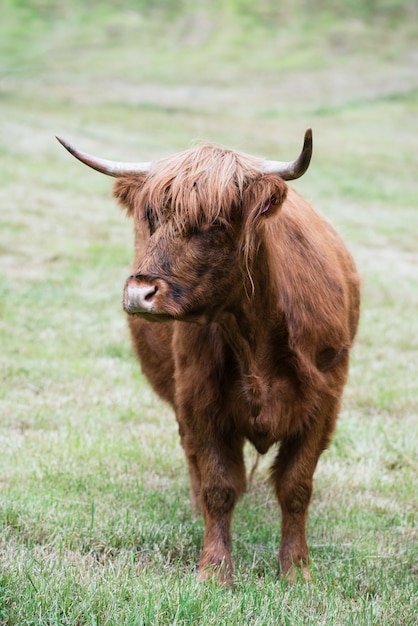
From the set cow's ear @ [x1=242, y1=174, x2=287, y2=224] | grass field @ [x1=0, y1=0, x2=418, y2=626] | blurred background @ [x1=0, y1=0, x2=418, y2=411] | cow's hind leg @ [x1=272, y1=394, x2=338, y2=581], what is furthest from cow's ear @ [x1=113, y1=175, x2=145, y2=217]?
blurred background @ [x1=0, y1=0, x2=418, y2=411]

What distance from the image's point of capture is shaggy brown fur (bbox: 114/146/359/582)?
3646 mm

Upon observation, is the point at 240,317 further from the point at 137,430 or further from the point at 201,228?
the point at 137,430

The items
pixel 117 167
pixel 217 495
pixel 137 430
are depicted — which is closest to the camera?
pixel 117 167

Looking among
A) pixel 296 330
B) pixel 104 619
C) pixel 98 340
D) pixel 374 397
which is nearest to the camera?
pixel 104 619

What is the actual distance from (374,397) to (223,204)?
151 inches

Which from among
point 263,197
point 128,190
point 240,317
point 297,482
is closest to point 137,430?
point 297,482

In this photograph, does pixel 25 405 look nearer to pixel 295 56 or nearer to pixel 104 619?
pixel 104 619

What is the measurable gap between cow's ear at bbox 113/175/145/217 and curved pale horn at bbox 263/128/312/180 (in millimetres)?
628

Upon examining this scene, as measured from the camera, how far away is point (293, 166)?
3547 millimetres

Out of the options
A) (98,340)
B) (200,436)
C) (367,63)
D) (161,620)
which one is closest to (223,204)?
(200,436)

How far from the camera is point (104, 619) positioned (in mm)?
3365

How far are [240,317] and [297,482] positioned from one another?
0.92 meters

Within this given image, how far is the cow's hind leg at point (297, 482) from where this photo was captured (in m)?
4.32

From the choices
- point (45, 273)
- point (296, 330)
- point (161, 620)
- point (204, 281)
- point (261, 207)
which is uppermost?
point (261, 207)
